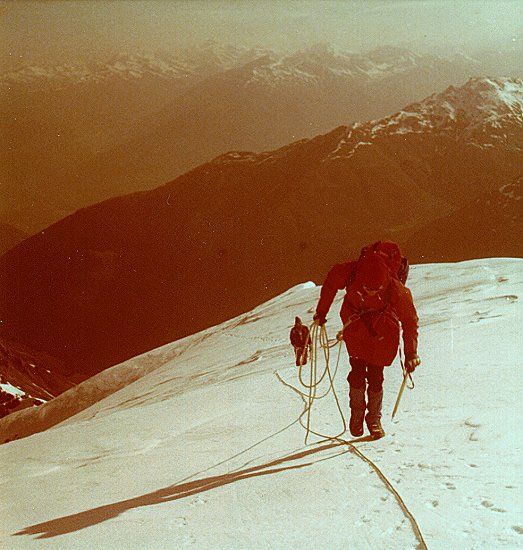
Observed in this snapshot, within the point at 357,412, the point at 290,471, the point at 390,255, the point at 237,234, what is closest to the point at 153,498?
the point at 290,471

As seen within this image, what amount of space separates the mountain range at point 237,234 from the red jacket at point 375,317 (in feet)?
222

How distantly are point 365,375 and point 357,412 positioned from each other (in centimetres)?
25

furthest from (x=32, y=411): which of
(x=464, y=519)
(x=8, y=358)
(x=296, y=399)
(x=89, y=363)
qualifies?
(x=89, y=363)

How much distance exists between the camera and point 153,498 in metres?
3.31

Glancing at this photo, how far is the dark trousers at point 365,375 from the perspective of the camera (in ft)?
12.6

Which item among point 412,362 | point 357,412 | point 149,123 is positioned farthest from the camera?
point 149,123

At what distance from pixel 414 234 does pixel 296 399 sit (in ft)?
250

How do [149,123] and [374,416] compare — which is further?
[149,123]

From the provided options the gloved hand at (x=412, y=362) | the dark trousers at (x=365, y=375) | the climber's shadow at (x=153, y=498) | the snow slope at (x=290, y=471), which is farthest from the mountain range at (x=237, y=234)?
the climber's shadow at (x=153, y=498)

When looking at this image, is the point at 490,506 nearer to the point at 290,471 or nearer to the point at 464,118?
the point at 290,471

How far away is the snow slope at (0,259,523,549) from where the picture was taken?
249 cm

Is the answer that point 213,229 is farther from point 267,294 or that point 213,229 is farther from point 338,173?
point 338,173

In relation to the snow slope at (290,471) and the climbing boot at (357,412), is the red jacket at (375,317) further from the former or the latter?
the snow slope at (290,471)

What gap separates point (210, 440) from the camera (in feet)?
14.7
